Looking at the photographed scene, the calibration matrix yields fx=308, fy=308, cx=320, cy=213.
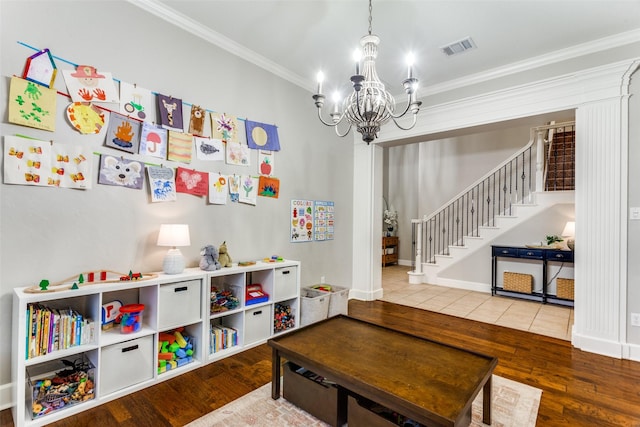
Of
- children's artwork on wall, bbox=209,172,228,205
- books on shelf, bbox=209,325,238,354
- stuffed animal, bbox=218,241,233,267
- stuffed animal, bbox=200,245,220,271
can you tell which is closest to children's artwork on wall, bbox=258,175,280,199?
children's artwork on wall, bbox=209,172,228,205

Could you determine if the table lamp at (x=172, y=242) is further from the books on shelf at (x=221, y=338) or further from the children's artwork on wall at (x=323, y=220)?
the children's artwork on wall at (x=323, y=220)

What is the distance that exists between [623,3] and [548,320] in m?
3.36

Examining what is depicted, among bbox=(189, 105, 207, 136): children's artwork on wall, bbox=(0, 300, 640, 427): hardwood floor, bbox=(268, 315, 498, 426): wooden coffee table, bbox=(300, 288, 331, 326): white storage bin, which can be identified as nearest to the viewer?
bbox=(268, 315, 498, 426): wooden coffee table

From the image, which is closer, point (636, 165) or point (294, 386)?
point (294, 386)

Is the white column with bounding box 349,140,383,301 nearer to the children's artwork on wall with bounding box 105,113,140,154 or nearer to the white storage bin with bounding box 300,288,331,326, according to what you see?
the white storage bin with bounding box 300,288,331,326

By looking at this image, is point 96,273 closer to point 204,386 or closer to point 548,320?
point 204,386

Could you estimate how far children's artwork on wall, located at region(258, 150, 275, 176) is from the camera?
3.46 m

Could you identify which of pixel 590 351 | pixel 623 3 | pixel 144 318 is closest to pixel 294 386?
pixel 144 318

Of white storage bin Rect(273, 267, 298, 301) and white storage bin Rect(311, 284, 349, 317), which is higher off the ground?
white storage bin Rect(273, 267, 298, 301)

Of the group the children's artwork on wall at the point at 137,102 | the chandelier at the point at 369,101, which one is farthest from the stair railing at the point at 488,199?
the children's artwork on wall at the point at 137,102

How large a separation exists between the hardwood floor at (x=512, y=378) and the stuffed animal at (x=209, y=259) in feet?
2.66

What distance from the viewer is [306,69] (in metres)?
3.66

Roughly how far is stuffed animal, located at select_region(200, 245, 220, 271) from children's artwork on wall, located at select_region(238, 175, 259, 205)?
0.71 meters

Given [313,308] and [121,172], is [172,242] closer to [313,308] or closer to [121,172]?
[121,172]
